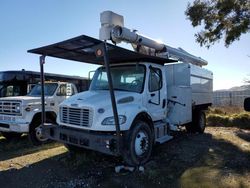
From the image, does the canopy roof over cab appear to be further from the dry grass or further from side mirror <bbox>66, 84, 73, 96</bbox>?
the dry grass

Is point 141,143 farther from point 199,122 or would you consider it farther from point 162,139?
point 199,122

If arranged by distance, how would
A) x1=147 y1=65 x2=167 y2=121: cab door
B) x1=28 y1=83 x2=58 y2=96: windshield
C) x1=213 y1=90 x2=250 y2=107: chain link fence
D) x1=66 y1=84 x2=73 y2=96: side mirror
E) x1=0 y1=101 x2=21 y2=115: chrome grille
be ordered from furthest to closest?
x1=213 y1=90 x2=250 y2=107: chain link fence → x1=66 y1=84 x2=73 y2=96: side mirror → x1=28 y1=83 x2=58 y2=96: windshield → x1=0 y1=101 x2=21 y2=115: chrome grille → x1=147 y1=65 x2=167 y2=121: cab door

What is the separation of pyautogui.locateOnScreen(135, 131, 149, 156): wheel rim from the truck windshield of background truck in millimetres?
1210

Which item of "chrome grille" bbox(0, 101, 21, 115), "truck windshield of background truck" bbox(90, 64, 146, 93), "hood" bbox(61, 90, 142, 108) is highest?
"truck windshield of background truck" bbox(90, 64, 146, 93)

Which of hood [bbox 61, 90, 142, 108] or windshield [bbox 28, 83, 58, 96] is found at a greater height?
windshield [bbox 28, 83, 58, 96]

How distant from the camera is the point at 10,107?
979 cm

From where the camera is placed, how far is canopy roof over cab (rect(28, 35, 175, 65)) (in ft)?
20.9

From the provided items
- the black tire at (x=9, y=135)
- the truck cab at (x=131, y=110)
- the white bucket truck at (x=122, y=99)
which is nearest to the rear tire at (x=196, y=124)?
the truck cab at (x=131, y=110)

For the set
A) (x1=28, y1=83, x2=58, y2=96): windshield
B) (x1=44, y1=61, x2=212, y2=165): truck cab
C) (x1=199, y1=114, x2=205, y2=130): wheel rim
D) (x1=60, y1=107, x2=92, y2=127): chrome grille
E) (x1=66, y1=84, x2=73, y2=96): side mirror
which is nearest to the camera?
(x1=44, y1=61, x2=212, y2=165): truck cab

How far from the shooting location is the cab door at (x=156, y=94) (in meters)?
7.92

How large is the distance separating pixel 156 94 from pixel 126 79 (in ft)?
3.25

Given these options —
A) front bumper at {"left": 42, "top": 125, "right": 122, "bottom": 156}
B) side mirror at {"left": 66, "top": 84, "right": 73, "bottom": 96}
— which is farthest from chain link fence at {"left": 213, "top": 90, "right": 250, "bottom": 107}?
front bumper at {"left": 42, "top": 125, "right": 122, "bottom": 156}

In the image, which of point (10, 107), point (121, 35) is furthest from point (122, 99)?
point (10, 107)

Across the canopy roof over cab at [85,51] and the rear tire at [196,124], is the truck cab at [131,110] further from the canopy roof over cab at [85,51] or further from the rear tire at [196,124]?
the rear tire at [196,124]
